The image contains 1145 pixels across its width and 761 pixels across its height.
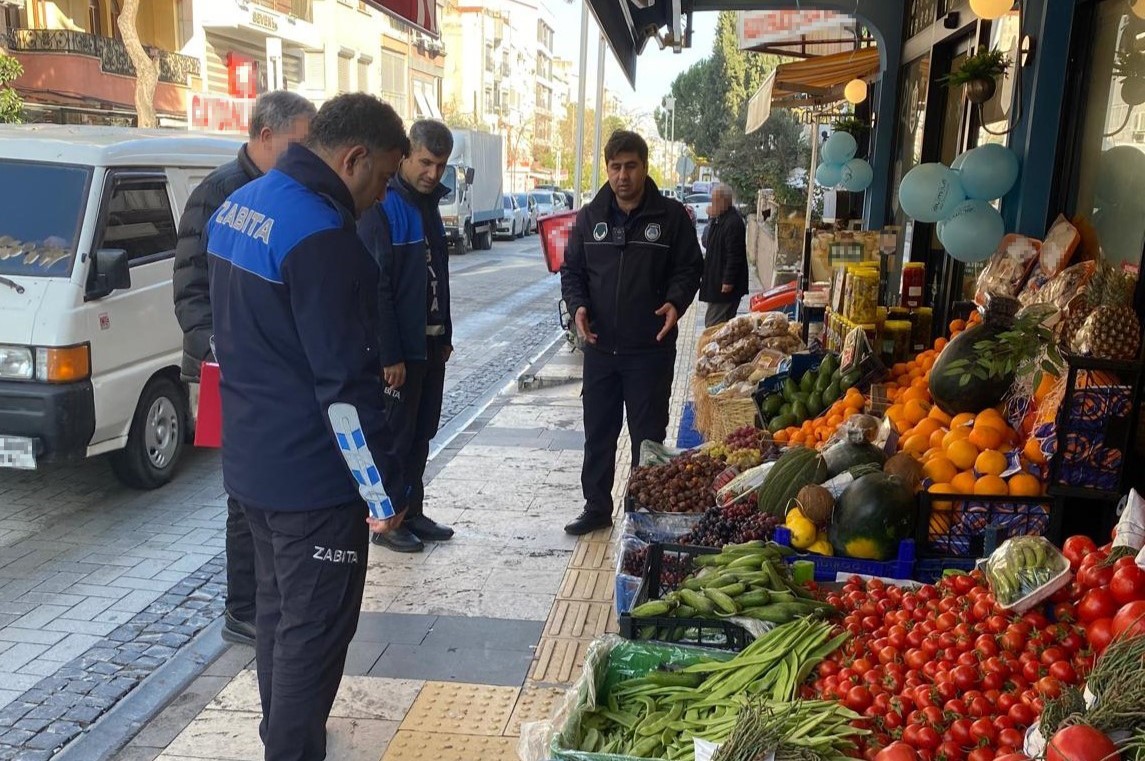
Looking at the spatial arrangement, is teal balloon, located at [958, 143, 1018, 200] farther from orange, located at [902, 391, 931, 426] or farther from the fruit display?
the fruit display

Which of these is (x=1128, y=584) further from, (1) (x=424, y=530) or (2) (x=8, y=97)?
(2) (x=8, y=97)

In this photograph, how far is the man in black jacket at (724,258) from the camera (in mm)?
10125

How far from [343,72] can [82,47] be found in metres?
18.7

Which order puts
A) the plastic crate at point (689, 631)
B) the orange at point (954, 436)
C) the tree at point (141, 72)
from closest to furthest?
the plastic crate at point (689, 631) < the orange at point (954, 436) < the tree at point (141, 72)

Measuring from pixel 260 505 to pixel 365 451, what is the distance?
1.39 feet

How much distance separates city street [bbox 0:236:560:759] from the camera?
3969 millimetres

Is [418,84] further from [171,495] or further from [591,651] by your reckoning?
[591,651]

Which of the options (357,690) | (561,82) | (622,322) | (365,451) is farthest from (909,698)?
(561,82)

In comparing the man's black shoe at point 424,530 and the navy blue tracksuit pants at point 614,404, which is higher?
the navy blue tracksuit pants at point 614,404

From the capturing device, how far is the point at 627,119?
79688mm

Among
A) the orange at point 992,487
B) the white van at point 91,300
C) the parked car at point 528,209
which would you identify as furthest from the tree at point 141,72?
the orange at point 992,487

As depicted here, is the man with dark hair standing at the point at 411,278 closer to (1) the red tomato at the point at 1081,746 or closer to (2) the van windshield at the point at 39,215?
(2) the van windshield at the point at 39,215

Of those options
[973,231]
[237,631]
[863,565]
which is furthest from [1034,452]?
[237,631]

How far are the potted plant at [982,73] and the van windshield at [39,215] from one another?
18.3ft
